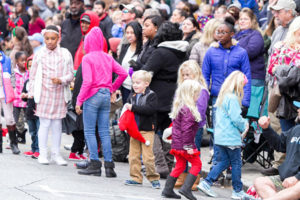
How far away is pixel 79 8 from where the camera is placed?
45.6 ft

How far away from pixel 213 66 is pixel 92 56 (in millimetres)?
1780

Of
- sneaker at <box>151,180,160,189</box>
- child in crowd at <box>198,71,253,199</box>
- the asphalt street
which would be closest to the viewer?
the asphalt street

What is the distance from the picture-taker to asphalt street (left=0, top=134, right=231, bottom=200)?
822 centimetres

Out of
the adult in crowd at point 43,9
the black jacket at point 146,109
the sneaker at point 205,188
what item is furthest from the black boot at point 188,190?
the adult in crowd at point 43,9

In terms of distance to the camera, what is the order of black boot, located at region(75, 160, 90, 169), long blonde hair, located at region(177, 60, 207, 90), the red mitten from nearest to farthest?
1. the red mitten
2. long blonde hair, located at region(177, 60, 207, 90)
3. black boot, located at region(75, 160, 90, 169)

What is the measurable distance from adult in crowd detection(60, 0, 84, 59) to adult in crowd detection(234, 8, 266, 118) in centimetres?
358

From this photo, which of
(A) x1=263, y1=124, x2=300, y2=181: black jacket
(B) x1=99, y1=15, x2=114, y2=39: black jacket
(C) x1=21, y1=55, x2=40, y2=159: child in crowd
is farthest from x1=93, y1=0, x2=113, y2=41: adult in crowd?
(A) x1=263, y1=124, x2=300, y2=181: black jacket

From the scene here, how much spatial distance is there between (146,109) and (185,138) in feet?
2.78

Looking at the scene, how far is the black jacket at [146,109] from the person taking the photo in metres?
9.18

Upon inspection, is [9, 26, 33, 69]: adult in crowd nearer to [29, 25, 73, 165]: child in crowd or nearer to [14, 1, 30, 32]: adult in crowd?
[29, 25, 73, 165]: child in crowd

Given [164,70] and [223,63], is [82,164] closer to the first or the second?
[164,70]

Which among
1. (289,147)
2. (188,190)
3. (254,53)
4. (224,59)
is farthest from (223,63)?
(289,147)

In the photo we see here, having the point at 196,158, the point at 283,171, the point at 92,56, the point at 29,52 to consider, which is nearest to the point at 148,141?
the point at 196,158

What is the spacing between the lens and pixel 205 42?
36.9ft
